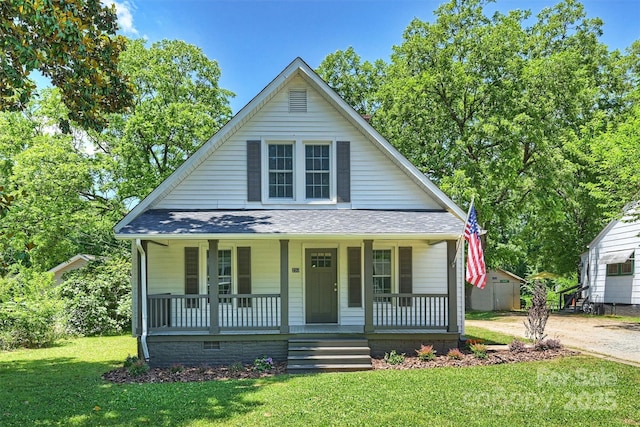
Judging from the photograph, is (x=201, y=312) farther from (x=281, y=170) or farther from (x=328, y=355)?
(x=281, y=170)

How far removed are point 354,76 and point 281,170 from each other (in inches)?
812

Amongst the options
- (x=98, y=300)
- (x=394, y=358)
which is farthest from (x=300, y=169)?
(x=98, y=300)

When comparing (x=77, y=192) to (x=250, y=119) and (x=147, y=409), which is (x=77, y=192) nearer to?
(x=250, y=119)

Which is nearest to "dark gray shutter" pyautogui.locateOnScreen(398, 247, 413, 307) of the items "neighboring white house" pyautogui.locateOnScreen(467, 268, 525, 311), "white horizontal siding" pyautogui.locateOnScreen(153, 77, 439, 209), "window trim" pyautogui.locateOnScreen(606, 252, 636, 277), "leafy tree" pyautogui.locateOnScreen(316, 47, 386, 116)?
"white horizontal siding" pyautogui.locateOnScreen(153, 77, 439, 209)

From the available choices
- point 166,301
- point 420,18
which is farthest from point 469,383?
point 420,18

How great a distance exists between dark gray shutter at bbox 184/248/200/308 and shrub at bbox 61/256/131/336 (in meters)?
6.25

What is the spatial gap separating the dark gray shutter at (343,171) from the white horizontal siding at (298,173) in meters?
0.12

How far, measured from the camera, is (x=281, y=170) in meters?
13.0

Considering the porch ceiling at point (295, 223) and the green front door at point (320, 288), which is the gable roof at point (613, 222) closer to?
the porch ceiling at point (295, 223)

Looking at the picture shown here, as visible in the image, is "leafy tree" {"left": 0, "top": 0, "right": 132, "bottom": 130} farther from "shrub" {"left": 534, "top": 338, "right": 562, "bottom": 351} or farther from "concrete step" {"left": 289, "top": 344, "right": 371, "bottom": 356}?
"shrub" {"left": 534, "top": 338, "right": 562, "bottom": 351}

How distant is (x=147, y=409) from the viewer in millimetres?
7215

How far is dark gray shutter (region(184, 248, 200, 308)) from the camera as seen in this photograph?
12594 millimetres

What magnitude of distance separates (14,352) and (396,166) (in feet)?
40.2

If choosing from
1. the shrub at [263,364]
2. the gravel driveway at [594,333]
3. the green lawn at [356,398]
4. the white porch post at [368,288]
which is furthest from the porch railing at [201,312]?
the gravel driveway at [594,333]
